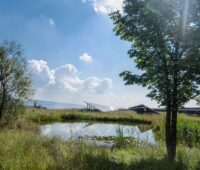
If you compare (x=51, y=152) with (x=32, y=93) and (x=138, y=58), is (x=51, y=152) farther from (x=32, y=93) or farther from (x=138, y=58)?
(x=32, y=93)

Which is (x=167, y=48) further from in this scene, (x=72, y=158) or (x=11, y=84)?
(x=11, y=84)

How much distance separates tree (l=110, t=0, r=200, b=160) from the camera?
846 centimetres

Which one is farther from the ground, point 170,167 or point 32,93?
point 32,93

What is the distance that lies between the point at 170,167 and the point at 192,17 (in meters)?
3.94

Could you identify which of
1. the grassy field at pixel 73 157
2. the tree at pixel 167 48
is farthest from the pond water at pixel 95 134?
the tree at pixel 167 48

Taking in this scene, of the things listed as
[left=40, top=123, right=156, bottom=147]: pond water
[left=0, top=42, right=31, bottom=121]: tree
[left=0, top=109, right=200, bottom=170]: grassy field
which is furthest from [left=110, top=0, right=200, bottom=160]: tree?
[left=0, top=42, right=31, bottom=121]: tree

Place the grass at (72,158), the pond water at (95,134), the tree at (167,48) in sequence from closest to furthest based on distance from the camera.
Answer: the grass at (72,158) < the tree at (167,48) < the pond water at (95,134)

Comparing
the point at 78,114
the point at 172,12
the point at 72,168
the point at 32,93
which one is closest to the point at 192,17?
the point at 172,12

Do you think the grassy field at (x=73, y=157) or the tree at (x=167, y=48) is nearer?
the grassy field at (x=73, y=157)

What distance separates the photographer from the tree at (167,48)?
846 cm

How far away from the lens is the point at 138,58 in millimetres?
9203

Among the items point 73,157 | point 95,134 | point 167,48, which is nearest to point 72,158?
point 73,157

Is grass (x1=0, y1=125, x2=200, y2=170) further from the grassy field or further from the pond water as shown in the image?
the pond water

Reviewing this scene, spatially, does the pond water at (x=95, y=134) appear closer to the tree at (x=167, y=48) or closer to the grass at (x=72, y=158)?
the grass at (x=72, y=158)
